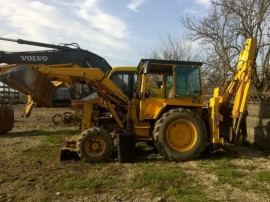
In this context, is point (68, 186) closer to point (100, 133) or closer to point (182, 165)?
point (100, 133)

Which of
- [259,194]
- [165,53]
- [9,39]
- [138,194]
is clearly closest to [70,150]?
[138,194]

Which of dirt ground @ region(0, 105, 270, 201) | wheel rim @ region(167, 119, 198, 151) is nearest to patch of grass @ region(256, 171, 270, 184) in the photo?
dirt ground @ region(0, 105, 270, 201)

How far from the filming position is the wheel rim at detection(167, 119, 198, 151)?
8227mm

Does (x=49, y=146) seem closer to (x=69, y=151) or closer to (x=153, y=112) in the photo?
(x=69, y=151)

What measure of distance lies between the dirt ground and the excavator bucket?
3.99 meters

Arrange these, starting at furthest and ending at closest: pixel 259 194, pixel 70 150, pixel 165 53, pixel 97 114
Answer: pixel 165 53 < pixel 97 114 < pixel 70 150 < pixel 259 194

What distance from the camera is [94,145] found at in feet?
26.0

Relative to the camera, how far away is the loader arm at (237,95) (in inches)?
328

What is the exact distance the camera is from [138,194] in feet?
18.5

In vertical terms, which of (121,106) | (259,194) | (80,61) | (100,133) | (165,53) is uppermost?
(165,53)

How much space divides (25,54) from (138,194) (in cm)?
602

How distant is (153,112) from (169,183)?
2584 millimetres

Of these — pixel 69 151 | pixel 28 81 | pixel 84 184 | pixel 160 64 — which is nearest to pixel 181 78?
pixel 160 64

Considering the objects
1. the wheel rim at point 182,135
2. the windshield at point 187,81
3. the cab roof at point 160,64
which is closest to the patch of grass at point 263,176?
the wheel rim at point 182,135
